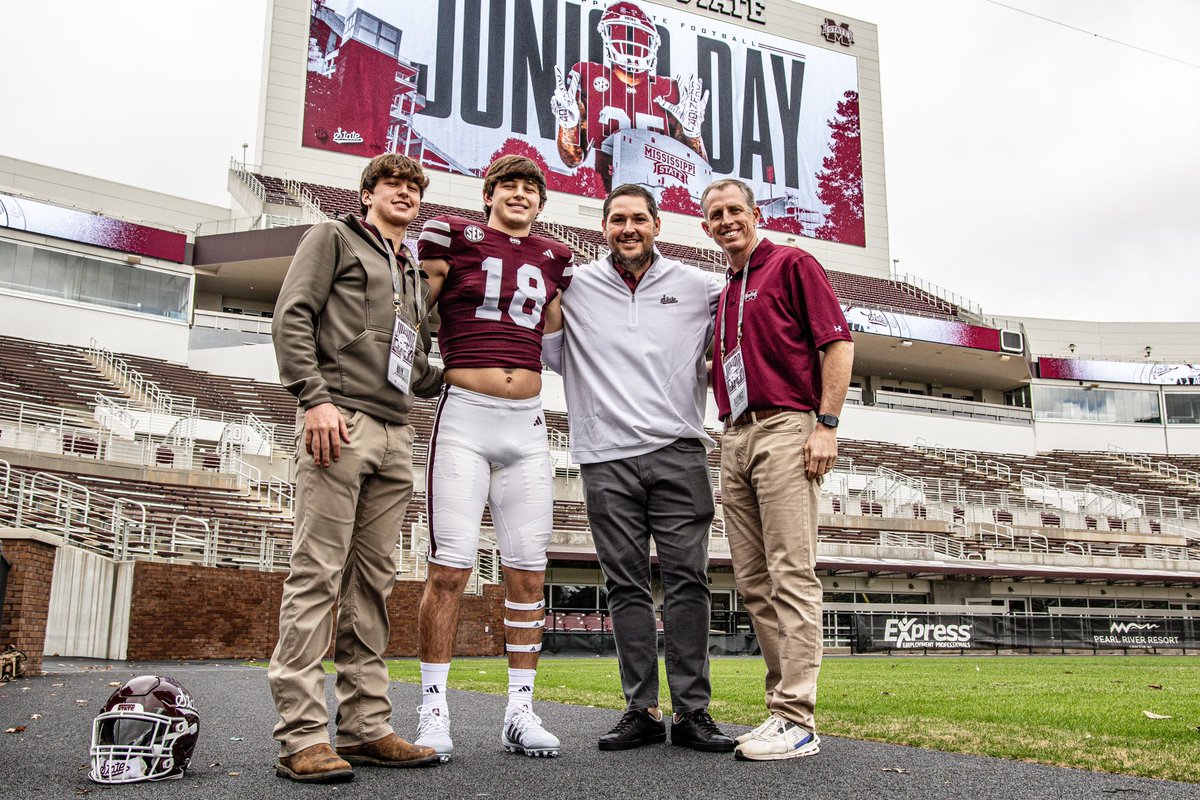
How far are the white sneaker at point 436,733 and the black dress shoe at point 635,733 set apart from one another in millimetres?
593

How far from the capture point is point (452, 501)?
374cm

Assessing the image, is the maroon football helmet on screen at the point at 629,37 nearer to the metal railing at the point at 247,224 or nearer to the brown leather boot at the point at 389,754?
the metal railing at the point at 247,224

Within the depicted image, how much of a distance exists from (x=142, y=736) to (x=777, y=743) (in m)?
2.09

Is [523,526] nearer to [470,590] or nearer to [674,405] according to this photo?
[674,405]

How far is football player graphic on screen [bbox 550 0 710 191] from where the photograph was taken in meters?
43.7

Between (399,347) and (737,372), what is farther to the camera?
(737,372)

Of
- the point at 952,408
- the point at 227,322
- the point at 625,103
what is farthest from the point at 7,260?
the point at 952,408

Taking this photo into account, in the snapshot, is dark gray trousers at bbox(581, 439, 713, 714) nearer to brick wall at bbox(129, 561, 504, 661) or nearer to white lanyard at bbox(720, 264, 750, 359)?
white lanyard at bbox(720, 264, 750, 359)

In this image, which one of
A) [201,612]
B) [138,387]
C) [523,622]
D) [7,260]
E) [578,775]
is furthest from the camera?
[7,260]

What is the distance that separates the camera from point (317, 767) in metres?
2.86

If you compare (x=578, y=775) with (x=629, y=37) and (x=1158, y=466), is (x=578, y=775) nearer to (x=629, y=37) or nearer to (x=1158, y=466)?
(x=1158, y=466)

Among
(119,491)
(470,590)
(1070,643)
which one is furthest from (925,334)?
(119,491)

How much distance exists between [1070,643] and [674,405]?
61.5ft

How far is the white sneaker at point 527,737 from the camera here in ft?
11.2
